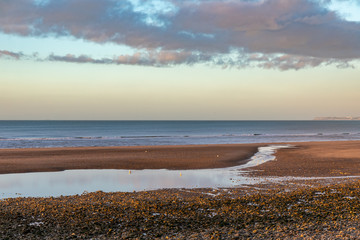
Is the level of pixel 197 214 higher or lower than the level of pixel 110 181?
higher

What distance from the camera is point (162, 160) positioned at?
34.5m

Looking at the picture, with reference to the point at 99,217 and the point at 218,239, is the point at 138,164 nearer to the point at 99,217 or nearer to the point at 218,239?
the point at 99,217

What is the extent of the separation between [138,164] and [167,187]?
39.0 ft

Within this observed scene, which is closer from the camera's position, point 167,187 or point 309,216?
point 309,216

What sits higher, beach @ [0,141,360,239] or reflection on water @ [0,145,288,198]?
beach @ [0,141,360,239]

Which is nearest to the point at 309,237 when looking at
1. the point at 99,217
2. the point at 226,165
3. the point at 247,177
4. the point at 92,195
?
the point at 99,217

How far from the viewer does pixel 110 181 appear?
22922mm

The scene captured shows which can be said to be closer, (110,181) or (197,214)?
(197,214)

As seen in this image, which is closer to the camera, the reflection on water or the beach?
the beach

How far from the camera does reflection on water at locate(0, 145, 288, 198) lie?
19.8m

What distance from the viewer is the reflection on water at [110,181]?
19766mm

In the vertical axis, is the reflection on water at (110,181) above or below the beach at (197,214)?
below

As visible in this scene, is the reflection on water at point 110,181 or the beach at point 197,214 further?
the reflection on water at point 110,181

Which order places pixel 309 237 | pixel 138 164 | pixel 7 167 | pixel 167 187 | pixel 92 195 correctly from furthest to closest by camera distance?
pixel 138 164
pixel 7 167
pixel 167 187
pixel 92 195
pixel 309 237
